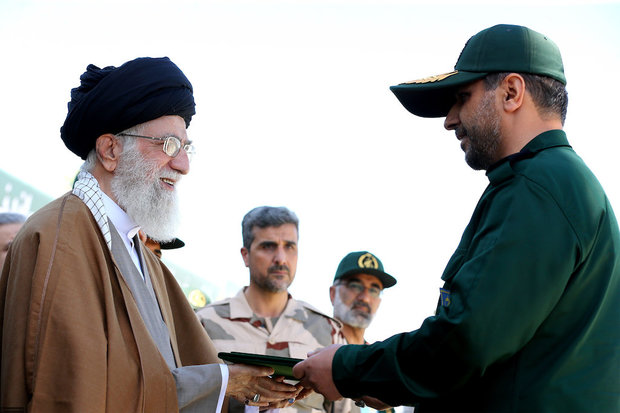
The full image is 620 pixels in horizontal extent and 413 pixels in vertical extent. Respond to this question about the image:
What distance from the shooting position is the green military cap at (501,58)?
2.81 m

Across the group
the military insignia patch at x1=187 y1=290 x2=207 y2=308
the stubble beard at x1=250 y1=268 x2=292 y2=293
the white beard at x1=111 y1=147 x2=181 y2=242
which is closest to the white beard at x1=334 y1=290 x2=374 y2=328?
the stubble beard at x1=250 y1=268 x2=292 y2=293

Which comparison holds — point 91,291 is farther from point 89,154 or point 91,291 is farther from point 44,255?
point 89,154

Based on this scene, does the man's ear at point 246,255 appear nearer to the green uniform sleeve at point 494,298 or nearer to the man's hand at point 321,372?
the man's hand at point 321,372

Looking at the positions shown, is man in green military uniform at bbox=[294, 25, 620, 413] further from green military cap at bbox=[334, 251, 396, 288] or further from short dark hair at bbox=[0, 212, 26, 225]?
Answer: green military cap at bbox=[334, 251, 396, 288]

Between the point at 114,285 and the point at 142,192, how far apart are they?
2.16 ft

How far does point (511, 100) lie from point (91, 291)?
6.54ft

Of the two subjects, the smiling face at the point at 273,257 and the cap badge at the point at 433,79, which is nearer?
the cap badge at the point at 433,79

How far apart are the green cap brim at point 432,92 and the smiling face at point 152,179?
1360 millimetres

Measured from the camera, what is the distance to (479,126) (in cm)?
287

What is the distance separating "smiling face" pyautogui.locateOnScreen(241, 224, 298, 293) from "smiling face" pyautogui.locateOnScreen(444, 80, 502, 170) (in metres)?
2.98

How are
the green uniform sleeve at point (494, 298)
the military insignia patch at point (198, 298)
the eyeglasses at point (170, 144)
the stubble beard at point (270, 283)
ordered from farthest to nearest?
the military insignia patch at point (198, 298), the stubble beard at point (270, 283), the eyeglasses at point (170, 144), the green uniform sleeve at point (494, 298)

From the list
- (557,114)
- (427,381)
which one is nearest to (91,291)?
(427,381)

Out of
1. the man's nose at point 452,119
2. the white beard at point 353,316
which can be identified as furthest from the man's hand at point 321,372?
the white beard at point 353,316

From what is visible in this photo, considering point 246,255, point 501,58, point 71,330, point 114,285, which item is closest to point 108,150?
point 114,285
